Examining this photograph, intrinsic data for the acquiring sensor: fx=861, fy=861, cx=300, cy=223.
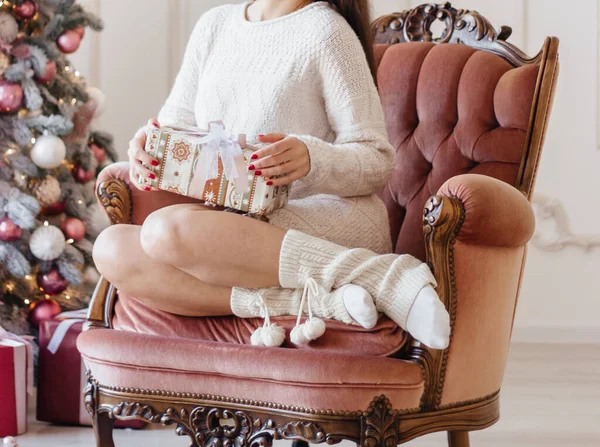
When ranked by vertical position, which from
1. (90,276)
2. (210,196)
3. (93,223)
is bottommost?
(90,276)

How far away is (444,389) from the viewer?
140 cm

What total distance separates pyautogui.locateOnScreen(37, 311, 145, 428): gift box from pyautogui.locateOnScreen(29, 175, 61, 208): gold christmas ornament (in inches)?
14.8

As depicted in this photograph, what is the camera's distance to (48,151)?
7.95 ft

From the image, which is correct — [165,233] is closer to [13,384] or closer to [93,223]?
[13,384]

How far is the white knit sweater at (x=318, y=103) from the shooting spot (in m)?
1.61

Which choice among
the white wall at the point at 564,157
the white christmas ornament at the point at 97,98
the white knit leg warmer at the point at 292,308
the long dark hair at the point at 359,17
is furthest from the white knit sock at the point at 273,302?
the white wall at the point at 564,157

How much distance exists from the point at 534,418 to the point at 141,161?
4.73 ft

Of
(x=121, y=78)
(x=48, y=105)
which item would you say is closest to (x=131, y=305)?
(x=48, y=105)

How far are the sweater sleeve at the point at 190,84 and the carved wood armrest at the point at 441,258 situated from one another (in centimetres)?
70

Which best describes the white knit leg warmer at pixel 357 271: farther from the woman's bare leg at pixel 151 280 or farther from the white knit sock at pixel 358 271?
the woman's bare leg at pixel 151 280

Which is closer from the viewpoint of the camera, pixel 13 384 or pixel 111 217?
pixel 111 217

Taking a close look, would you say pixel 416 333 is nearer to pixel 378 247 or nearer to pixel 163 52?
pixel 378 247

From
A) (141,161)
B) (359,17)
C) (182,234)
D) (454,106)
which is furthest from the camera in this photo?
(454,106)

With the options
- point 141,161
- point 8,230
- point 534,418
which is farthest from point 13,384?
point 534,418
